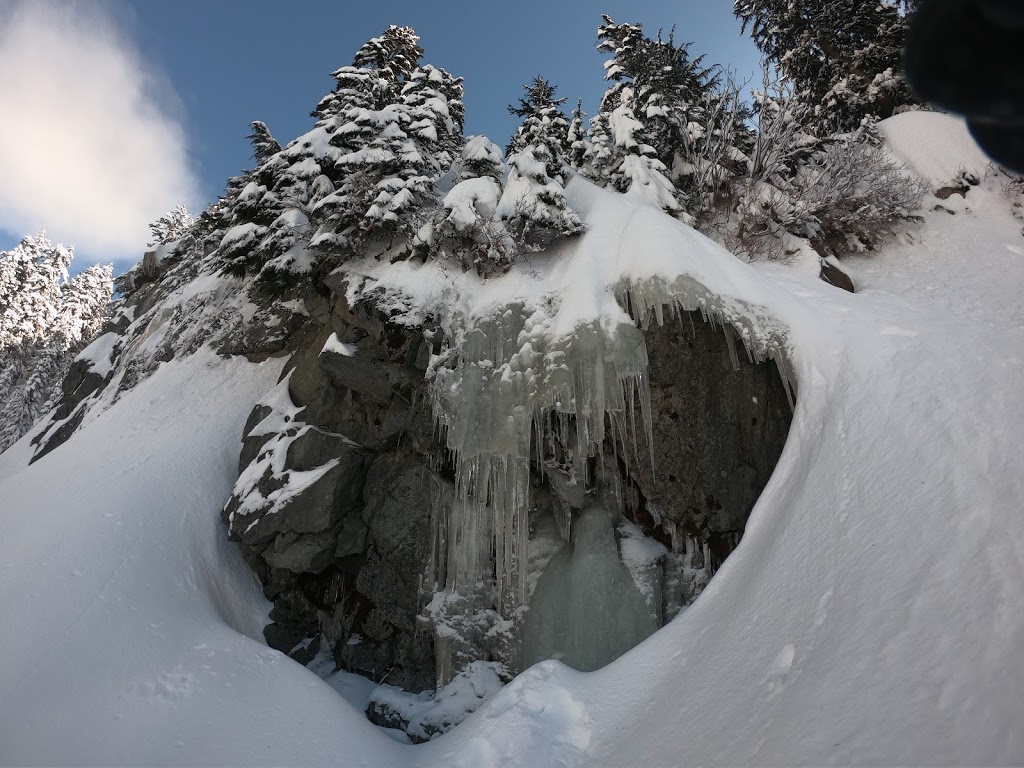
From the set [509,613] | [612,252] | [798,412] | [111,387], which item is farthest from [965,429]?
[111,387]

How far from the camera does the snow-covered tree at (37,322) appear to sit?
76.0 ft

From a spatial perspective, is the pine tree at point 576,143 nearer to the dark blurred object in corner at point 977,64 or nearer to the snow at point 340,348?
Answer: the snow at point 340,348

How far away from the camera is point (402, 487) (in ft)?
29.6

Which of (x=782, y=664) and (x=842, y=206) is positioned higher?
(x=842, y=206)

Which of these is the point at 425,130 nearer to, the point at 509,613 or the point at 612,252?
the point at 612,252

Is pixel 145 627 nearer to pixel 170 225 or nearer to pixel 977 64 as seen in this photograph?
pixel 977 64

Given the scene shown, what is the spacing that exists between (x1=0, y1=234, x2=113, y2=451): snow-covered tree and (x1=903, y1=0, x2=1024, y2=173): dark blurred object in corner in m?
30.9

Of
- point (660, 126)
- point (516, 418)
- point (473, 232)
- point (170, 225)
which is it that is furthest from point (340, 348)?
point (170, 225)

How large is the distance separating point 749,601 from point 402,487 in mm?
6258

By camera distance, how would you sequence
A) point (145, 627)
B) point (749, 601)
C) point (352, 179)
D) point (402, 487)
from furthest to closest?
point (352, 179)
point (402, 487)
point (145, 627)
point (749, 601)

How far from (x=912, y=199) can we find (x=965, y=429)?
34.0 feet

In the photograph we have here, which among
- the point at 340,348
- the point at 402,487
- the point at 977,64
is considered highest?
the point at 977,64

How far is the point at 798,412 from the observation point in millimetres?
6172

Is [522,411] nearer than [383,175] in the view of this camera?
Yes
